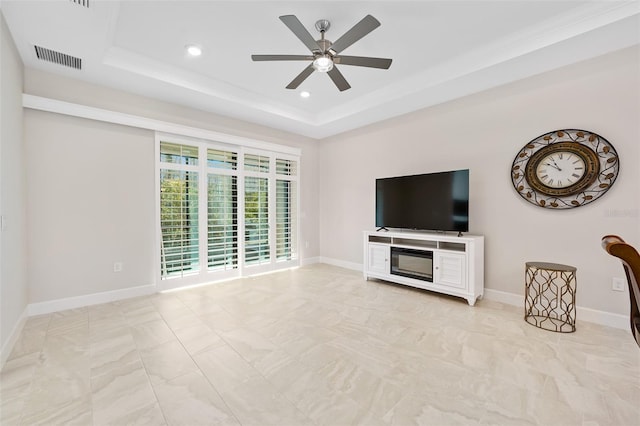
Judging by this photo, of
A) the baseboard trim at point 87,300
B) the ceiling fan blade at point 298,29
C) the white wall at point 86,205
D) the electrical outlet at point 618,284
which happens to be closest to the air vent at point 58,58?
the white wall at point 86,205

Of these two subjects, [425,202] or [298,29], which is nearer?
[298,29]

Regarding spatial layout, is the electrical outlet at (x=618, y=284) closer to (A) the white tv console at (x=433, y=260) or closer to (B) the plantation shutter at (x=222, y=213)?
(A) the white tv console at (x=433, y=260)

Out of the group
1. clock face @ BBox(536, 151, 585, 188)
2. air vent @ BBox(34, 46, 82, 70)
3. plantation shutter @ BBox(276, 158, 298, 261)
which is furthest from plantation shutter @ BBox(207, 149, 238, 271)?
clock face @ BBox(536, 151, 585, 188)

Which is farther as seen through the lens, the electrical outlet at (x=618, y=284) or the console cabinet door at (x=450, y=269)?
the console cabinet door at (x=450, y=269)

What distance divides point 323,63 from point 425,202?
234 centimetres

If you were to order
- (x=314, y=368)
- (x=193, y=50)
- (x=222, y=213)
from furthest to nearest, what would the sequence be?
(x=222, y=213)
(x=193, y=50)
(x=314, y=368)

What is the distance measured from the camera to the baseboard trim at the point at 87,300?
2.95 m

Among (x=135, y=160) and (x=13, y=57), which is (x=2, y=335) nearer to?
(x=135, y=160)

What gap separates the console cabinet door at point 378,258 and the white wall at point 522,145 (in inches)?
49.4

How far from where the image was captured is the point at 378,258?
420 centimetres

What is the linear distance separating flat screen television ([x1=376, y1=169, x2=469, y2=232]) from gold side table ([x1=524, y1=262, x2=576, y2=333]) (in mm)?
879

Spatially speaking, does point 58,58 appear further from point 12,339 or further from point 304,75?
point 12,339

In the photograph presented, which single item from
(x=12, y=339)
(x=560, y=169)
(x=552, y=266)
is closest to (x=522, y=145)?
(x=560, y=169)

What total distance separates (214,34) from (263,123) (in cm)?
208
